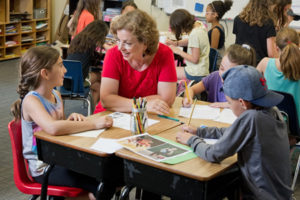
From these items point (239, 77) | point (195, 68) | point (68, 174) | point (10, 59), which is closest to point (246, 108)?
point (239, 77)

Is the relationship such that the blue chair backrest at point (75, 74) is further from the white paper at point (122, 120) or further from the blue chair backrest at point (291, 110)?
the blue chair backrest at point (291, 110)

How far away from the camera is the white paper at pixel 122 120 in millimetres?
2223

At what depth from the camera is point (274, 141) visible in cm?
175

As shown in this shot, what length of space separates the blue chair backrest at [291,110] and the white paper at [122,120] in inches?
36.8

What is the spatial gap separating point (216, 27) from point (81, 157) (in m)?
3.49

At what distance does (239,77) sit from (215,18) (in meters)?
3.65

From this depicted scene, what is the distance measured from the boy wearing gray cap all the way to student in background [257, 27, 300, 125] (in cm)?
119

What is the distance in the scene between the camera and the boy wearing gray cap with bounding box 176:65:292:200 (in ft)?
5.63

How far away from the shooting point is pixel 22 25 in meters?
7.92

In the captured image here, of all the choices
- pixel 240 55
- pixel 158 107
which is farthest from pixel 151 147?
pixel 240 55

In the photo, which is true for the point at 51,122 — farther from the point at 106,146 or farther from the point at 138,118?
the point at 138,118

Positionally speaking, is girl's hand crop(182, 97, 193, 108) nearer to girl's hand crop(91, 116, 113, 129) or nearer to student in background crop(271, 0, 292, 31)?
girl's hand crop(91, 116, 113, 129)

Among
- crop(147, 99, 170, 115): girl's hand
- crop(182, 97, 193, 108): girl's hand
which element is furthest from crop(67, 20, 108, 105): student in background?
crop(147, 99, 170, 115): girl's hand

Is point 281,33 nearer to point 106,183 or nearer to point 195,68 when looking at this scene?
point 195,68
